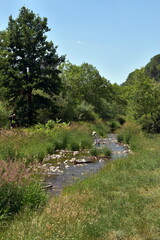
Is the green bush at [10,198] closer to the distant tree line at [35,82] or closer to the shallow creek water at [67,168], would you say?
the shallow creek water at [67,168]

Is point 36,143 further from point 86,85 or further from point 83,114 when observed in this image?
point 86,85

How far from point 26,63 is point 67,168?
1859 centimetres

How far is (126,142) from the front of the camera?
20.6 meters

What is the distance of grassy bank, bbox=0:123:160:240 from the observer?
471cm

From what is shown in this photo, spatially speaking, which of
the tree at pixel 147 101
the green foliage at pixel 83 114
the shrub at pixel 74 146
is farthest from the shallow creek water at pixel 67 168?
the green foliage at pixel 83 114

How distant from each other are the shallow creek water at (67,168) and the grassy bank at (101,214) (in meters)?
1.49

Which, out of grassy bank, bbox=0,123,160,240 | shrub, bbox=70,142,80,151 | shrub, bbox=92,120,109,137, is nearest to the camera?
grassy bank, bbox=0,123,160,240

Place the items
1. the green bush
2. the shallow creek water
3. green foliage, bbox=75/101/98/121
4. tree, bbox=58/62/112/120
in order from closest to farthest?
the green bush → the shallow creek water → green foliage, bbox=75/101/98/121 → tree, bbox=58/62/112/120

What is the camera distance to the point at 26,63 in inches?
1096

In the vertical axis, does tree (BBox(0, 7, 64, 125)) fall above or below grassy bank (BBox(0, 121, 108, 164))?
above

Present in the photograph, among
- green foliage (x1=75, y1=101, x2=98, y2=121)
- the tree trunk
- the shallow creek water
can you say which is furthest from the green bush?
green foliage (x1=75, y1=101, x2=98, y2=121)

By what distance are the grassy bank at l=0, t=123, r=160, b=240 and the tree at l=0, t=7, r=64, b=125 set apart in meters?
20.6

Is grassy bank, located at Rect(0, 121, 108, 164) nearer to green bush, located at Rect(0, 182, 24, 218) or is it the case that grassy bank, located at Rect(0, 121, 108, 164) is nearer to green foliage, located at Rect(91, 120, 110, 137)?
green bush, located at Rect(0, 182, 24, 218)

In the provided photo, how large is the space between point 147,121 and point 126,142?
5172mm
